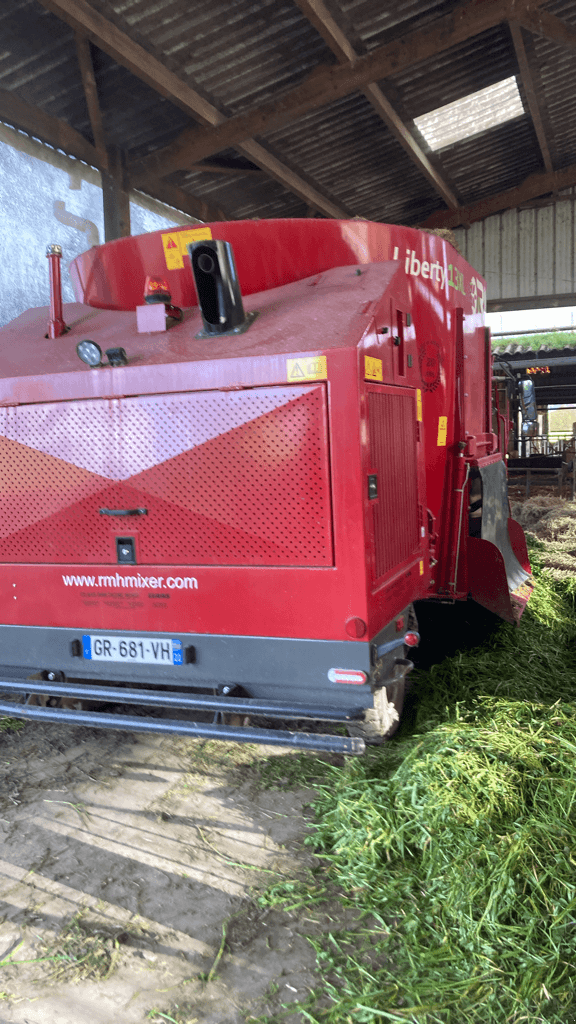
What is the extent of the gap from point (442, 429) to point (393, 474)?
1.40 metres

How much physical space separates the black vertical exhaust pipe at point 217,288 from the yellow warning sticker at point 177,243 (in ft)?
2.42

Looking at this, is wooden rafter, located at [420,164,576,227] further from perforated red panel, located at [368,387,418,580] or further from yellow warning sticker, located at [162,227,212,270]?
perforated red panel, located at [368,387,418,580]

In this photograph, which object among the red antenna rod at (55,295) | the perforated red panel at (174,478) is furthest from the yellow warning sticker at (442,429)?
the red antenna rod at (55,295)

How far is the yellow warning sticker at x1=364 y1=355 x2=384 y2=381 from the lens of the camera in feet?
9.86

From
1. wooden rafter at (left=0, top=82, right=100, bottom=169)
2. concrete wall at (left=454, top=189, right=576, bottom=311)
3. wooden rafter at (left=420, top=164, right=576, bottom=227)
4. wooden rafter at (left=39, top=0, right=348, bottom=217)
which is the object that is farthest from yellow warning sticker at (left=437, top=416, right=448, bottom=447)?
concrete wall at (left=454, top=189, right=576, bottom=311)

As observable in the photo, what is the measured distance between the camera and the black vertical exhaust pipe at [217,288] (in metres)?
3.12

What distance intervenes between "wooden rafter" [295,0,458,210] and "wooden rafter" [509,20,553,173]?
194 cm

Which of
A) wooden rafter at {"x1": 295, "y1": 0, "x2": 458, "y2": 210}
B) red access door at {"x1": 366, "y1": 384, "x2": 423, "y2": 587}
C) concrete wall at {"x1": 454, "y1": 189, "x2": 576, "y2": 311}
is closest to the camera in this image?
red access door at {"x1": 366, "y1": 384, "x2": 423, "y2": 587}

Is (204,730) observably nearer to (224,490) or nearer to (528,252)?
(224,490)

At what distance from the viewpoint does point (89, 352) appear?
3307 mm

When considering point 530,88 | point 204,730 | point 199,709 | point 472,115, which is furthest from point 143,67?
point 204,730

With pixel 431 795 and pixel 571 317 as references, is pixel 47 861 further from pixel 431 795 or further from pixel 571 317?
pixel 571 317

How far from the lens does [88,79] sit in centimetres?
814

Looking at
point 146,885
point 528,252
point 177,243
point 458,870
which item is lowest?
point 146,885
